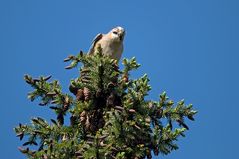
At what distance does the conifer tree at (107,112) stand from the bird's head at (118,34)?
371 cm

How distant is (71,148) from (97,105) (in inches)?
41.5

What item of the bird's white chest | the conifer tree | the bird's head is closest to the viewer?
the conifer tree

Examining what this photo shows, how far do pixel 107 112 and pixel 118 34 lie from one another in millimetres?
4779

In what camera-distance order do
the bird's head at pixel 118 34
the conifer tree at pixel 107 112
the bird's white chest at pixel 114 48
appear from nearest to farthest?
the conifer tree at pixel 107 112, the bird's white chest at pixel 114 48, the bird's head at pixel 118 34

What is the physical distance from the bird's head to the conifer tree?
3714mm

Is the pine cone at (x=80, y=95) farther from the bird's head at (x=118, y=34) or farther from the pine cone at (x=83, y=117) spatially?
the bird's head at (x=118, y=34)

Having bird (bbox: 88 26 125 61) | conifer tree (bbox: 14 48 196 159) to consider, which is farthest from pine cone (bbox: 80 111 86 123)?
bird (bbox: 88 26 125 61)

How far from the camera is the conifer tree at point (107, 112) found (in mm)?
5828

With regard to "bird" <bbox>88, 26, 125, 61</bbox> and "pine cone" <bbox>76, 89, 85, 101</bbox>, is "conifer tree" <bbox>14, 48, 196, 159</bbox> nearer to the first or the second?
"pine cone" <bbox>76, 89, 85, 101</bbox>

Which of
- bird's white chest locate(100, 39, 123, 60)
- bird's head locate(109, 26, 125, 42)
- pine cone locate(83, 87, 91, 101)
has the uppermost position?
bird's head locate(109, 26, 125, 42)

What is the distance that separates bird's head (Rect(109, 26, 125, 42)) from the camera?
1044 centimetres

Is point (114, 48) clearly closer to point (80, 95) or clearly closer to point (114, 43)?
point (114, 43)

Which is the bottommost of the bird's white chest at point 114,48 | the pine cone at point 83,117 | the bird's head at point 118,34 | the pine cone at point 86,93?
the pine cone at point 83,117

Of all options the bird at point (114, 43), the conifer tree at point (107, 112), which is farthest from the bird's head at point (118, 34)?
the conifer tree at point (107, 112)
